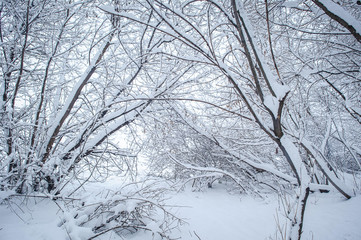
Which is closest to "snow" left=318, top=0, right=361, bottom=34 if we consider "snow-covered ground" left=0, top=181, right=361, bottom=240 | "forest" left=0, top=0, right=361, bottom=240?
"forest" left=0, top=0, right=361, bottom=240

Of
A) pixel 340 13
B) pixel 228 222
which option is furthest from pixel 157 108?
pixel 340 13

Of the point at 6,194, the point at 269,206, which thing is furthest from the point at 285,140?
the point at 6,194

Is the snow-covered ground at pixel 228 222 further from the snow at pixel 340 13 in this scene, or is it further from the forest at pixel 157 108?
the snow at pixel 340 13

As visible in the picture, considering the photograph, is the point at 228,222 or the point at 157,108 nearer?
the point at 228,222

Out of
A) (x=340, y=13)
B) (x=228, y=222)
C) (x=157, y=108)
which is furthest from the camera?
(x=157, y=108)

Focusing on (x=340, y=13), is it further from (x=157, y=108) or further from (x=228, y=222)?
(x=157, y=108)

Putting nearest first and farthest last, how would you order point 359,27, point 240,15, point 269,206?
point 359,27 < point 240,15 < point 269,206

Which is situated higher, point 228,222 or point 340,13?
point 340,13

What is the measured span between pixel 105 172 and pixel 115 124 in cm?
89

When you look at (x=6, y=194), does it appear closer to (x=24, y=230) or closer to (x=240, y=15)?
(x=24, y=230)

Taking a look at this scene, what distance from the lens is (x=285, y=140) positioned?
1.16 m

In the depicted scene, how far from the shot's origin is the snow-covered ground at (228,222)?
152 centimetres

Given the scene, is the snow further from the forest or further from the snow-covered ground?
the snow-covered ground

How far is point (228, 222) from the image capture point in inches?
91.5
